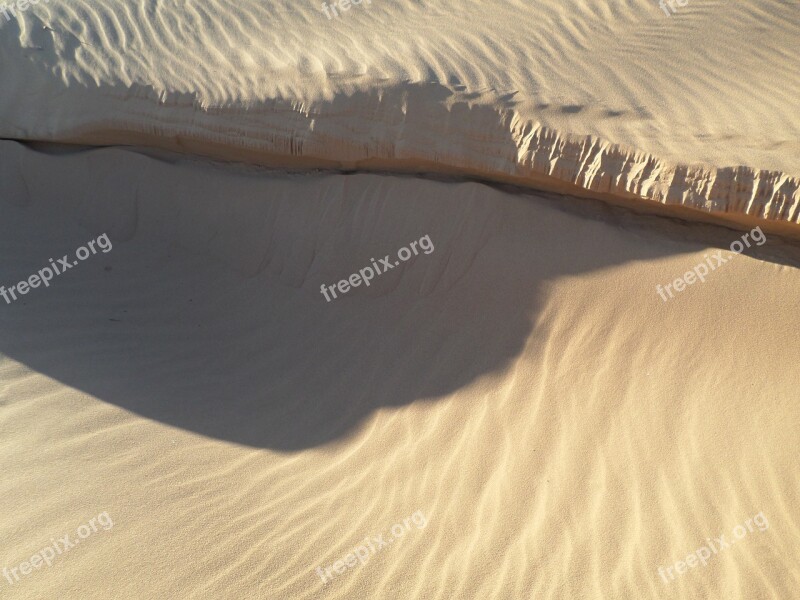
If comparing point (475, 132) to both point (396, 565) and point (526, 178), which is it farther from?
point (396, 565)

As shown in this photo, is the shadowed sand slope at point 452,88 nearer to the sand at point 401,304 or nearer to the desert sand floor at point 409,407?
the sand at point 401,304

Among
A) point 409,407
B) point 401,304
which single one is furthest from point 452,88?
point 409,407

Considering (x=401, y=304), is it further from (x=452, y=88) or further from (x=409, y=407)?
(x=452, y=88)

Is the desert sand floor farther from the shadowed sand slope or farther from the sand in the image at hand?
the shadowed sand slope

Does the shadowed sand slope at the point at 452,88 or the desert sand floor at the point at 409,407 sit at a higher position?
the shadowed sand slope at the point at 452,88

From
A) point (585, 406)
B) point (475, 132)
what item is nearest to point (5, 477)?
A: point (585, 406)

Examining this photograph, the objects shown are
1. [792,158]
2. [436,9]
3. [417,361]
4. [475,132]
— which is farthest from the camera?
[436,9]

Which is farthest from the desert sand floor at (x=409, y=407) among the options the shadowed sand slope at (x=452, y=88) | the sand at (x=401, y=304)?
the shadowed sand slope at (x=452, y=88)
